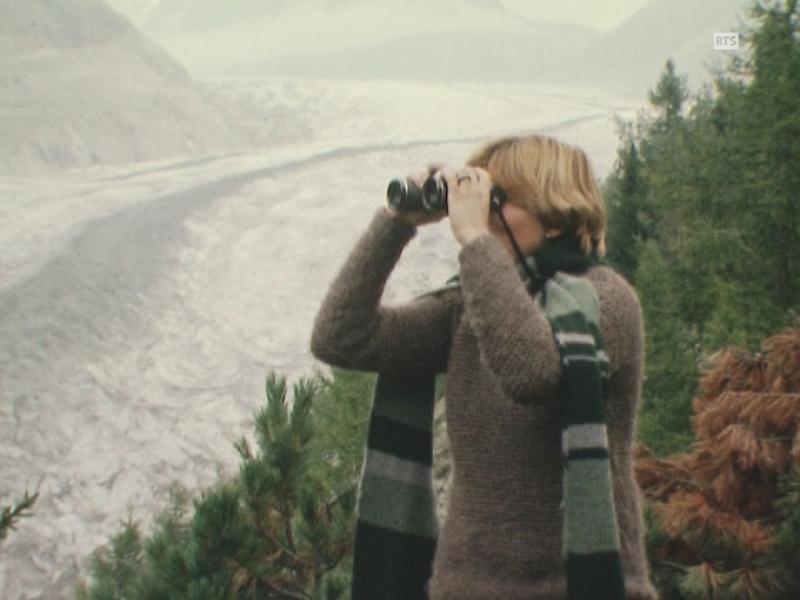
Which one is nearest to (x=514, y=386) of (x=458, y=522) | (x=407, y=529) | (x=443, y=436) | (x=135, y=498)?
(x=458, y=522)

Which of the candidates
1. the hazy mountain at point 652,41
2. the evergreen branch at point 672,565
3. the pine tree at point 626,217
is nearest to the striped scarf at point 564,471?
the evergreen branch at point 672,565

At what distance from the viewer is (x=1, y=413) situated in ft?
17.7

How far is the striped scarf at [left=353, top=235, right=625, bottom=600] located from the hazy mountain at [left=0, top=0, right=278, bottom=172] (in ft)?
19.4

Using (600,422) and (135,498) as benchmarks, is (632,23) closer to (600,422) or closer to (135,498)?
(135,498)

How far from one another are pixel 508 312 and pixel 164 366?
4.80 meters

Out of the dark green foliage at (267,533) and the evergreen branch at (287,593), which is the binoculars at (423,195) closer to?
the dark green foliage at (267,533)

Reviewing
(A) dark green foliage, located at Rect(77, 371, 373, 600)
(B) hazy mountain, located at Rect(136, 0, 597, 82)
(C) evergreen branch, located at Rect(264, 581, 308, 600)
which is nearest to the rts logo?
(B) hazy mountain, located at Rect(136, 0, 597, 82)

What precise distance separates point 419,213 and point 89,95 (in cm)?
672

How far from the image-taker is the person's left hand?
1.48 metres

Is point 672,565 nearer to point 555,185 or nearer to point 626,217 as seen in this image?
point 555,185

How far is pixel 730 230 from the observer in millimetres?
8984

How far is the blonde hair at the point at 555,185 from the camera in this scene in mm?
1507

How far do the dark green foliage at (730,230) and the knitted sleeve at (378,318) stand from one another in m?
5.03

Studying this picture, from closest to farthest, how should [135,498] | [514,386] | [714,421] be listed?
[514,386], [714,421], [135,498]
